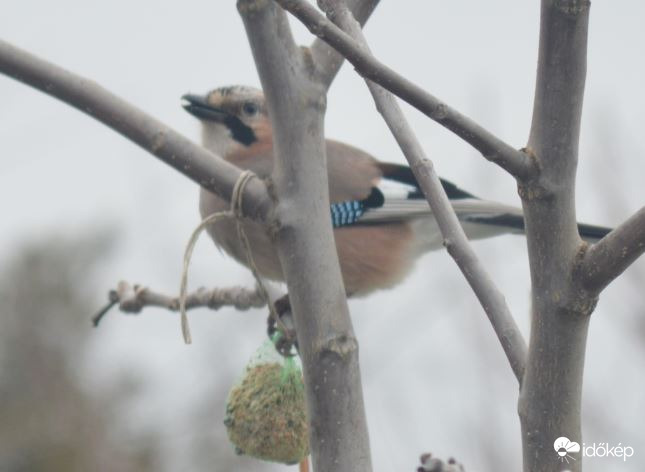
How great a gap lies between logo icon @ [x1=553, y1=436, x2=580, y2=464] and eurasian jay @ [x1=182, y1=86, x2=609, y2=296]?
9.16ft

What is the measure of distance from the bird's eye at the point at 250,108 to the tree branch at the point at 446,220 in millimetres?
2480

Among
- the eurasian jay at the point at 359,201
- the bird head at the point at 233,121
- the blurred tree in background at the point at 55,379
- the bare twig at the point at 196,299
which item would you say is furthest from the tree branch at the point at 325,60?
the blurred tree in background at the point at 55,379

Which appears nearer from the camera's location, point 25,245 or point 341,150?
point 341,150

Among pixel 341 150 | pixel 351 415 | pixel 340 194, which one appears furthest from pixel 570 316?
pixel 341 150

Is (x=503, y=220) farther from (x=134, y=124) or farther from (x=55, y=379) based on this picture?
(x=55, y=379)

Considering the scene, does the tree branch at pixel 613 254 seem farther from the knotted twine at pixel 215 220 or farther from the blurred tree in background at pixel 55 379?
the blurred tree in background at pixel 55 379

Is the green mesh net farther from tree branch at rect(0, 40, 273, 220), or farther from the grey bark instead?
the grey bark

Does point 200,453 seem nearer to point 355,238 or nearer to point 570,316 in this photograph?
point 355,238

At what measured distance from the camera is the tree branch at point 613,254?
5.30ft

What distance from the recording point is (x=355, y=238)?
4617 millimetres

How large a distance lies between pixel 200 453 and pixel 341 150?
13.4ft

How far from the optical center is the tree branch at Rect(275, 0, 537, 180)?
1.70m

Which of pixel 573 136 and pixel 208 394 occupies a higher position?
pixel 208 394

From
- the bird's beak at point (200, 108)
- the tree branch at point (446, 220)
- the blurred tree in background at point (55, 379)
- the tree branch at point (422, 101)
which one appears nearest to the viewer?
the tree branch at point (422, 101)
